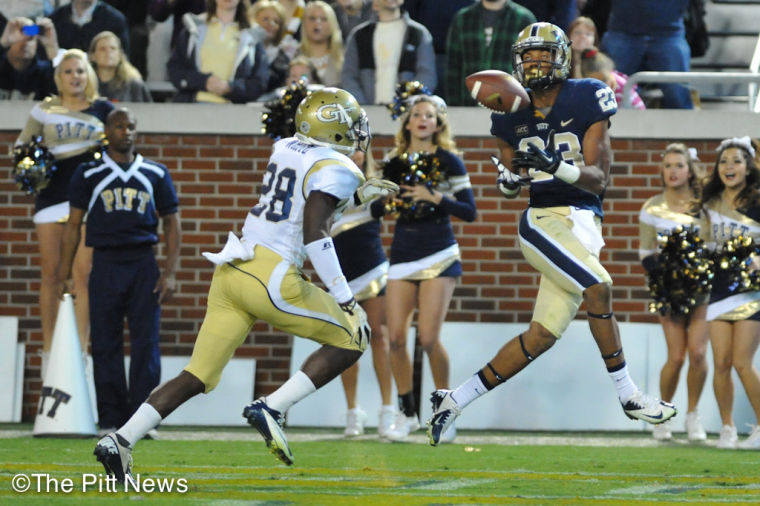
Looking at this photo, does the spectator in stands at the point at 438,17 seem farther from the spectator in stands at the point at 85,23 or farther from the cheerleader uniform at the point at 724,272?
the cheerleader uniform at the point at 724,272

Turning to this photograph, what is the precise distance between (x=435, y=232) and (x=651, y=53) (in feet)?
10.7

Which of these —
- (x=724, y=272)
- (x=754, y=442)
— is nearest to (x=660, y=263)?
(x=724, y=272)

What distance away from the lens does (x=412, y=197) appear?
29.2ft

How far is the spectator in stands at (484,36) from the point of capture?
1084 centimetres

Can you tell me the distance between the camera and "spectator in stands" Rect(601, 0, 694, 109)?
1120cm

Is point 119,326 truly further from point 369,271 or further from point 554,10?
point 554,10

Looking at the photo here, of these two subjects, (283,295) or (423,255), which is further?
(423,255)

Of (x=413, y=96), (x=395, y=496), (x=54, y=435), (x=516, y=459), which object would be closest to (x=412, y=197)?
(x=413, y=96)

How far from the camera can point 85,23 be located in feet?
38.2

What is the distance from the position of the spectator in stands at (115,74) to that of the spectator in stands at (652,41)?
386 centimetres

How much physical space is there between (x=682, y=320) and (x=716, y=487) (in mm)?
3172

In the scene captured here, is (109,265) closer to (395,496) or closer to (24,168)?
(24,168)

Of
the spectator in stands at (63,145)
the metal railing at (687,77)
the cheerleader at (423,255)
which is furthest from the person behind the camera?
the metal railing at (687,77)

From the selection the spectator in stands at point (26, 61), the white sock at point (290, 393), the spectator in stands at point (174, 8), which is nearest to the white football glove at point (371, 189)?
the white sock at point (290, 393)
